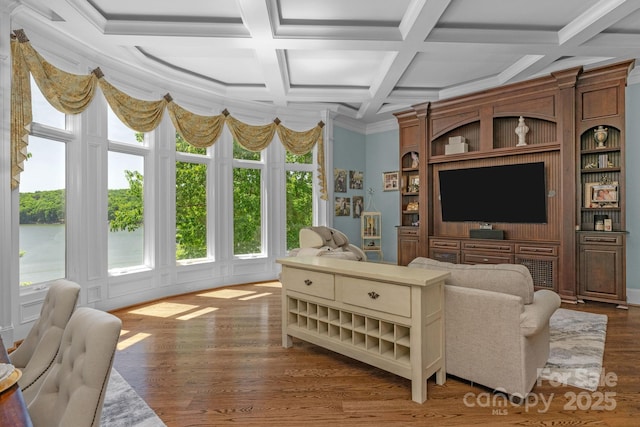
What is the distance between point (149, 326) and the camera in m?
4.07

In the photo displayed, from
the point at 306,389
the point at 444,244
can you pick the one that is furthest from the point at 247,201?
the point at 306,389

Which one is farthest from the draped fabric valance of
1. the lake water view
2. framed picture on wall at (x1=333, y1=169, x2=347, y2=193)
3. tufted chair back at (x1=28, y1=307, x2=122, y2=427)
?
tufted chair back at (x1=28, y1=307, x2=122, y2=427)

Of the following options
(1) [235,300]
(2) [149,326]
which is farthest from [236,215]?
(2) [149,326]

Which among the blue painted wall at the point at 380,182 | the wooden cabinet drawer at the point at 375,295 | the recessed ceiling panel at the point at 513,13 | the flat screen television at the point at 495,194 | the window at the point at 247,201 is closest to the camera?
the wooden cabinet drawer at the point at 375,295

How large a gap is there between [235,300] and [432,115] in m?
4.61

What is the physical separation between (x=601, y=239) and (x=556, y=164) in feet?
3.92

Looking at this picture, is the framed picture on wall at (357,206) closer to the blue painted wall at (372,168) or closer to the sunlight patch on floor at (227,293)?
the blue painted wall at (372,168)

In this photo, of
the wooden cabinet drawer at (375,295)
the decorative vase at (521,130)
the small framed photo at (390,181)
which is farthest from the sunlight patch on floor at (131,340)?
the decorative vase at (521,130)

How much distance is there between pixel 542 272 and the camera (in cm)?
514

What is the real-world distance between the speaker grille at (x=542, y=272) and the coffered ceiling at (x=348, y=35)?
2.73 metres

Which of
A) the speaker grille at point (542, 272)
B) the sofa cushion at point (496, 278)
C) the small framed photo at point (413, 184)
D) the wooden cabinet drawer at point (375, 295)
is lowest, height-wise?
the speaker grille at point (542, 272)

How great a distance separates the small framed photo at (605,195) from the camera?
15.5ft

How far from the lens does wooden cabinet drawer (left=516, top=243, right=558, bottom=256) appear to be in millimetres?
5043

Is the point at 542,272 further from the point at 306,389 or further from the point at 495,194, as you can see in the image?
the point at 306,389
